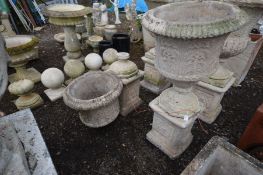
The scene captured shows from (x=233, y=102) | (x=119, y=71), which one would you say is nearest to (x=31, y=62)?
(x=119, y=71)

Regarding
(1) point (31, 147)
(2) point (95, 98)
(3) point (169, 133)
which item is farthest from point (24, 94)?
(3) point (169, 133)

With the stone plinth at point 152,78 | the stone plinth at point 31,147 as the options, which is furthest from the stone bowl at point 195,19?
the stone plinth at point 31,147

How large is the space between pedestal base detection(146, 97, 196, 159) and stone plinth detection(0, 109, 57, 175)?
1197 millimetres

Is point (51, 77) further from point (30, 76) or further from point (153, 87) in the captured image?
point (153, 87)

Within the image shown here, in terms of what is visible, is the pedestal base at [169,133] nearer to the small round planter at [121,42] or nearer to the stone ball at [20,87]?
the stone ball at [20,87]

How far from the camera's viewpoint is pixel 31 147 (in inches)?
65.1

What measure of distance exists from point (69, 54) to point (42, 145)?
283 centimetres

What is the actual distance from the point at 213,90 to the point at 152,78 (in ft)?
3.60

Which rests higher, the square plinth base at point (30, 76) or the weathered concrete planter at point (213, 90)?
the weathered concrete planter at point (213, 90)

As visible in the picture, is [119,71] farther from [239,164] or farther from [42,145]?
[239,164]

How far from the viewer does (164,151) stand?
7.76ft

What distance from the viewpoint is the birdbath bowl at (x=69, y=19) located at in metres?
3.38

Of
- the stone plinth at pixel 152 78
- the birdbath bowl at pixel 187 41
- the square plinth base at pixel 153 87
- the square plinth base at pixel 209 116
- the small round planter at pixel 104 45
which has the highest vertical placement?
the birdbath bowl at pixel 187 41

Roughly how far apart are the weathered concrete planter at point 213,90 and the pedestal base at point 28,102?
8.14 ft
